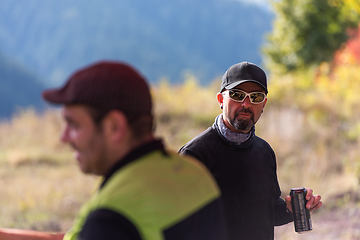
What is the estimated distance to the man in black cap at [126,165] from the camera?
96cm

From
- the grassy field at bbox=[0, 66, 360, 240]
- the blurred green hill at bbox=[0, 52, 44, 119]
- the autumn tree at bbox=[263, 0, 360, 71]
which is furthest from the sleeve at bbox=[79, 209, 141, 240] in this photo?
the blurred green hill at bbox=[0, 52, 44, 119]

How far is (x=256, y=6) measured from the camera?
146000mm

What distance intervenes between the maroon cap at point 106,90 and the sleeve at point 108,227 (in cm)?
25

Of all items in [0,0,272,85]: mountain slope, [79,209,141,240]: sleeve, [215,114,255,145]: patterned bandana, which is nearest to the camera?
[79,209,141,240]: sleeve

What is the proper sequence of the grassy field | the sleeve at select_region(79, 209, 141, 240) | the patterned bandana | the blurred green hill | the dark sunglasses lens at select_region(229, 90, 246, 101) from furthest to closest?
the blurred green hill < the grassy field < the dark sunglasses lens at select_region(229, 90, 246, 101) < the patterned bandana < the sleeve at select_region(79, 209, 141, 240)

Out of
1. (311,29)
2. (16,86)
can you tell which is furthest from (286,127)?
(16,86)

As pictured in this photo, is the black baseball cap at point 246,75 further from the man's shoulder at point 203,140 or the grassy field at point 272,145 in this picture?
the grassy field at point 272,145

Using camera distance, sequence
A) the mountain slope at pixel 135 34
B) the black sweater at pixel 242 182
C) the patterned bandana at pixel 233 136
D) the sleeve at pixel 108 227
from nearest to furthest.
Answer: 1. the sleeve at pixel 108 227
2. the black sweater at pixel 242 182
3. the patterned bandana at pixel 233 136
4. the mountain slope at pixel 135 34

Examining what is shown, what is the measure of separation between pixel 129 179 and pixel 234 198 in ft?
3.99

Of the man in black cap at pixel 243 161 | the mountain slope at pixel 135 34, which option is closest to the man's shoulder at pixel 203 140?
the man in black cap at pixel 243 161

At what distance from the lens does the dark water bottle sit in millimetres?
2170

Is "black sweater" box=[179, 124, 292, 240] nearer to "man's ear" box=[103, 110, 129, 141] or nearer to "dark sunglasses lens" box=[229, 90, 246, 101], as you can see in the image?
"dark sunglasses lens" box=[229, 90, 246, 101]

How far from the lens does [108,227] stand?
3.06 feet

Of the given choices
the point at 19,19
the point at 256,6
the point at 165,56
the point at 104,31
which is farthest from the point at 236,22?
the point at 19,19
